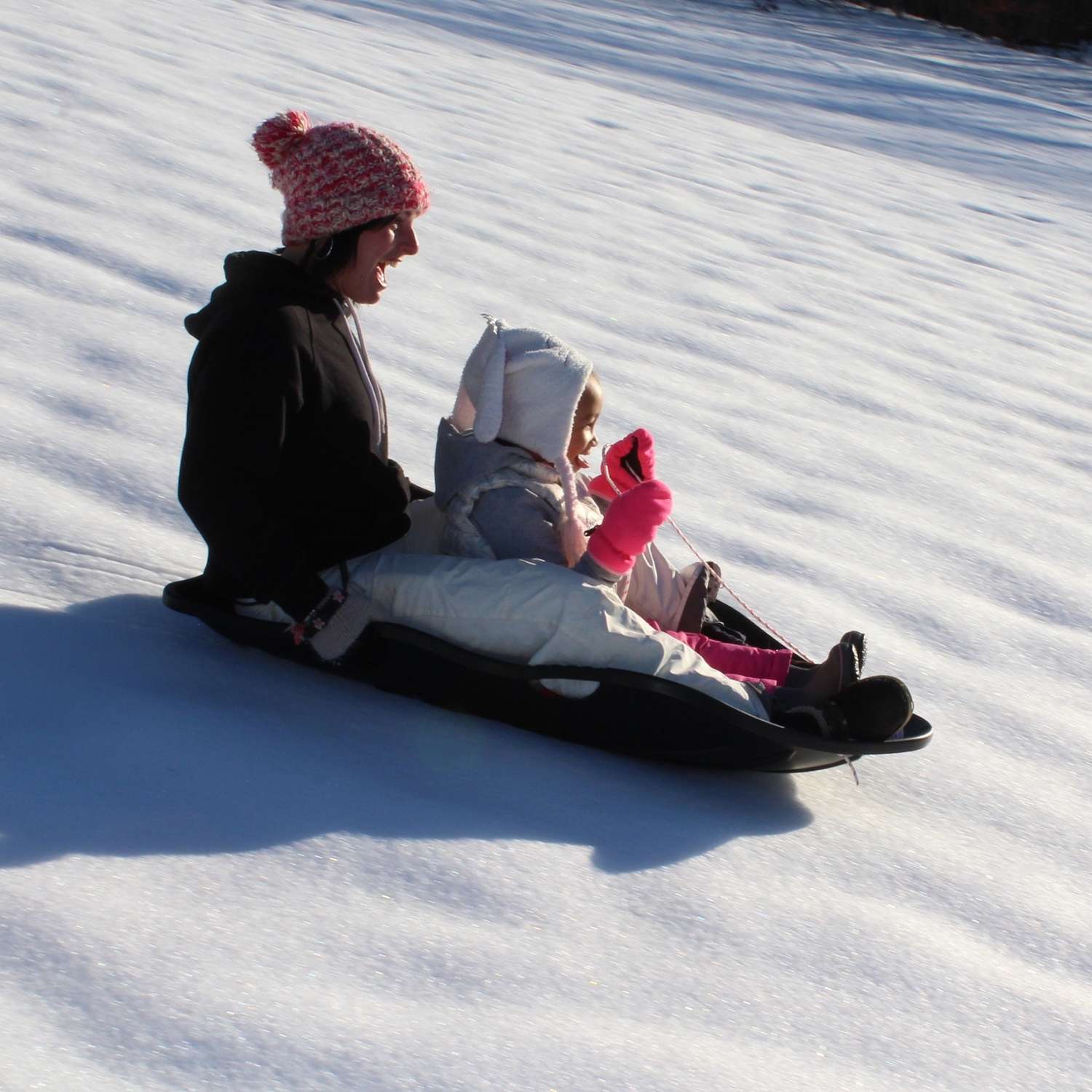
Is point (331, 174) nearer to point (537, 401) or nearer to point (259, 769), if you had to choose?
point (537, 401)

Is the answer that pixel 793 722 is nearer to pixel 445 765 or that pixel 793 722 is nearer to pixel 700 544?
pixel 445 765

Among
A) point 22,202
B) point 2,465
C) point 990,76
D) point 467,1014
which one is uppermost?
point 990,76

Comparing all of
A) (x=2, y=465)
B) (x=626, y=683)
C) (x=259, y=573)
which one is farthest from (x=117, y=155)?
(x=626, y=683)

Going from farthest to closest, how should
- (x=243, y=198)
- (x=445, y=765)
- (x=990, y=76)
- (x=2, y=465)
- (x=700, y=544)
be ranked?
(x=990, y=76)
(x=243, y=198)
(x=700, y=544)
(x=2, y=465)
(x=445, y=765)

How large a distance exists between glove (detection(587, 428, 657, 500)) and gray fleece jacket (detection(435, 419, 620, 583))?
0.21 metres

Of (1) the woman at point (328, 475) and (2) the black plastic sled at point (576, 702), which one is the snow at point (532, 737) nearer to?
(2) the black plastic sled at point (576, 702)

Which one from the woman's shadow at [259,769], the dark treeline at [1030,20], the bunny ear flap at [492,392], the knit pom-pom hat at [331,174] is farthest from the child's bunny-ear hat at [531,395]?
the dark treeline at [1030,20]

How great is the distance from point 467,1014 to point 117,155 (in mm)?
3124

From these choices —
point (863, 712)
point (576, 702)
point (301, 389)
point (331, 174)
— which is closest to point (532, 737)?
point (576, 702)

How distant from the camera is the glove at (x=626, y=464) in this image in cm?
208

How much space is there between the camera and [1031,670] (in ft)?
7.54

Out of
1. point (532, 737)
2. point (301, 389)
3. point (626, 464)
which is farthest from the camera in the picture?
point (626, 464)

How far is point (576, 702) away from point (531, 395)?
424 millimetres

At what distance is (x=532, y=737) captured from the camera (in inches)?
71.0
